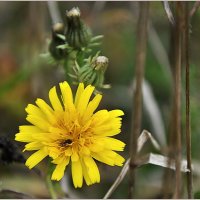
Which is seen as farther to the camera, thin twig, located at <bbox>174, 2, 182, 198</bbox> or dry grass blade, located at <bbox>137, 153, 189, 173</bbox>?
dry grass blade, located at <bbox>137, 153, 189, 173</bbox>

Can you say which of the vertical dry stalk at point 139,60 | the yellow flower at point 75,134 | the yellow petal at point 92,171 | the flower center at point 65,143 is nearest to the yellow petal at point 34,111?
the yellow flower at point 75,134

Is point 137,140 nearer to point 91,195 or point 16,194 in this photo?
point 16,194

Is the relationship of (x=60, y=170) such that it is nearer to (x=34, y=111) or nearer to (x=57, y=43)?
(x=34, y=111)

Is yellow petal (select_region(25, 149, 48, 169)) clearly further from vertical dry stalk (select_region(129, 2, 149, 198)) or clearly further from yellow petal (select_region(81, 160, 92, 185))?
vertical dry stalk (select_region(129, 2, 149, 198))

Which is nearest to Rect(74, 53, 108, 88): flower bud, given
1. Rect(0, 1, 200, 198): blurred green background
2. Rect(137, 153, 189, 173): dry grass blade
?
Rect(137, 153, 189, 173): dry grass blade

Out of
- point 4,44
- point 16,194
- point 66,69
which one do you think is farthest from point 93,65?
point 4,44

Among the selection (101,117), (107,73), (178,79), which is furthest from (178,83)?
(107,73)
